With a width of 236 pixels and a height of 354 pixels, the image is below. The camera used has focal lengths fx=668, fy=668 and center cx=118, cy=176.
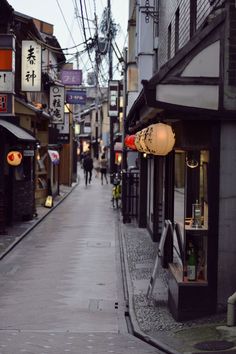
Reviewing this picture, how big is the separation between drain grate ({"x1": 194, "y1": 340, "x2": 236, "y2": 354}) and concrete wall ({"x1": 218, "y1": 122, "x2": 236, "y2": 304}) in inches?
57.4

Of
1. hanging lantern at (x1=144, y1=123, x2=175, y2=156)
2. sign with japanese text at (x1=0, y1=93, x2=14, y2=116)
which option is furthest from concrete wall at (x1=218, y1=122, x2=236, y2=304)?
sign with japanese text at (x1=0, y1=93, x2=14, y2=116)

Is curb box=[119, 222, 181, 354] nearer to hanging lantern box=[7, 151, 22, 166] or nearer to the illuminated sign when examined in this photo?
hanging lantern box=[7, 151, 22, 166]

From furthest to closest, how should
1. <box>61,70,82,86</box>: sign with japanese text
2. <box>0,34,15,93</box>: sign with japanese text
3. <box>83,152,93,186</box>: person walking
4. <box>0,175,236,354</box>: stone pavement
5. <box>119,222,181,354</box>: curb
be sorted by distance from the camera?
<box>83,152,93,186</box>: person walking
<box>61,70,82,86</box>: sign with japanese text
<box>0,34,15,93</box>: sign with japanese text
<box>0,175,236,354</box>: stone pavement
<box>119,222,181,354</box>: curb

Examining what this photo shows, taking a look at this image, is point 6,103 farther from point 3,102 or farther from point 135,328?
point 135,328

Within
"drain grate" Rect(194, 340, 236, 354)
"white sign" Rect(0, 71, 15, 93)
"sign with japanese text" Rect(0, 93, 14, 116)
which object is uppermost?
"white sign" Rect(0, 71, 15, 93)

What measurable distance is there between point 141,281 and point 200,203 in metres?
3.34

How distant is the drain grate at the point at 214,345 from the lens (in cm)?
909

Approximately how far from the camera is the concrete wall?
1070cm

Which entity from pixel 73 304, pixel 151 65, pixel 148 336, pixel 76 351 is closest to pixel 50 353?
pixel 76 351

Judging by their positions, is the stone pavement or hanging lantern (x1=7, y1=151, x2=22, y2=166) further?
hanging lantern (x1=7, y1=151, x2=22, y2=166)

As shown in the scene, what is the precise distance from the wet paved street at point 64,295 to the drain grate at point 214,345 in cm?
66

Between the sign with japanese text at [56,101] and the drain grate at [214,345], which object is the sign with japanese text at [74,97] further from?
the drain grate at [214,345]

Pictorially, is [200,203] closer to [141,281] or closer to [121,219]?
[141,281]

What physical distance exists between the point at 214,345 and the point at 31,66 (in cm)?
1920
